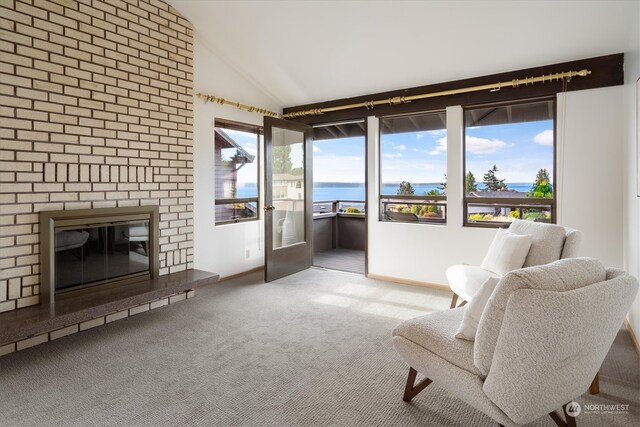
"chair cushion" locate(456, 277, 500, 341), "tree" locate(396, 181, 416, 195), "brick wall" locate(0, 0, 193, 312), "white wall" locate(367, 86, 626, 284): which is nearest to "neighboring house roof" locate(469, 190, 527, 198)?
"white wall" locate(367, 86, 626, 284)

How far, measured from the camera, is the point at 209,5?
3.67 m

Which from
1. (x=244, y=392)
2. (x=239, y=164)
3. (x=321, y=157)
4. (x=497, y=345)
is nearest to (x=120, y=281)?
(x=244, y=392)

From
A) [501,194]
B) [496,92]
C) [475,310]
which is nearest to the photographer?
[475,310]

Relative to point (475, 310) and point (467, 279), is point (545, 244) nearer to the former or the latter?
point (467, 279)

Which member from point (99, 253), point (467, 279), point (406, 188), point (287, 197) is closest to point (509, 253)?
point (467, 279)

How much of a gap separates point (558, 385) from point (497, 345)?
33 cm

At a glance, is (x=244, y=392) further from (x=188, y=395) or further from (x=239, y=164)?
(x=239, y=164)

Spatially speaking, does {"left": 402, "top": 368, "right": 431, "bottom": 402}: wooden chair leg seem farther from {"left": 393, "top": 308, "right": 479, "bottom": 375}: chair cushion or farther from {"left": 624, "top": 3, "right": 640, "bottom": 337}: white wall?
{"left": 624, "top": 3, "right": 640, "bottom": 337}: white wall

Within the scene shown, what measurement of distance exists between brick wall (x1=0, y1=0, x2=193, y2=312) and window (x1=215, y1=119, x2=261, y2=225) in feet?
2.32

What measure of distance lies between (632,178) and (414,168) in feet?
7.38

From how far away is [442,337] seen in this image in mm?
1790

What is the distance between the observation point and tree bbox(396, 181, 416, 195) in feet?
15.6

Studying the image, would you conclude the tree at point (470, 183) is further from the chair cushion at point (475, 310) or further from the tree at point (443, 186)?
the chair cushion at point (475, 310)

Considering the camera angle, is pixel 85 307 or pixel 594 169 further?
pixel 594 169
